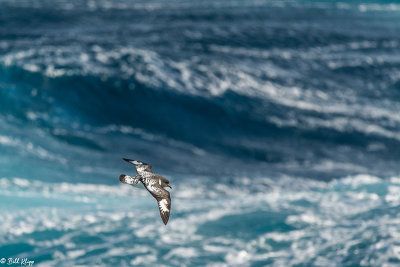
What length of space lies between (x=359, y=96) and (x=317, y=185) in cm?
713

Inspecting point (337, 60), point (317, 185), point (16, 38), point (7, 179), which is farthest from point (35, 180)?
point (337, 60)

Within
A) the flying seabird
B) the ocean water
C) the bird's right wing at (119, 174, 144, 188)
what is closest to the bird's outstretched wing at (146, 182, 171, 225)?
the flying seabird

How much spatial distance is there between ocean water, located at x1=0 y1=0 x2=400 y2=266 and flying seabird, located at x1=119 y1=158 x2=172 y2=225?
739cm

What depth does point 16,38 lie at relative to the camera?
23031 mm

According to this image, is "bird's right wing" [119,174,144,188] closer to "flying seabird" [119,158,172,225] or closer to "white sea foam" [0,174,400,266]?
"flying seabird" [119,158,172,225]

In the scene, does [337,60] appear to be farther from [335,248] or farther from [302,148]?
[335,248]

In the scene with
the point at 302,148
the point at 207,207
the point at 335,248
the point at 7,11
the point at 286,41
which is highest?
the point at 7,11

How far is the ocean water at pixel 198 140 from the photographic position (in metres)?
12.7

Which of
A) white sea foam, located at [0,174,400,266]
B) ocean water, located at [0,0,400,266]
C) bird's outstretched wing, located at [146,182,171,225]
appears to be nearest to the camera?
bird's outstretched wing, located at [146,182,171,225]

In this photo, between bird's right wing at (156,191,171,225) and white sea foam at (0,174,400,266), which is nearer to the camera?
bird's right wing at (156,191,171,225)

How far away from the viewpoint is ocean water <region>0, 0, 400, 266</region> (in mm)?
12734

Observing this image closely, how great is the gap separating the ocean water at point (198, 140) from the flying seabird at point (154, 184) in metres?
7.39

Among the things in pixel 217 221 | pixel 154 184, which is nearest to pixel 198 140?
pixel 217 221

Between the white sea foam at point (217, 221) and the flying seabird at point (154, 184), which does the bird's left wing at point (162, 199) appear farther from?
the white sea foam at point (217, 221)
